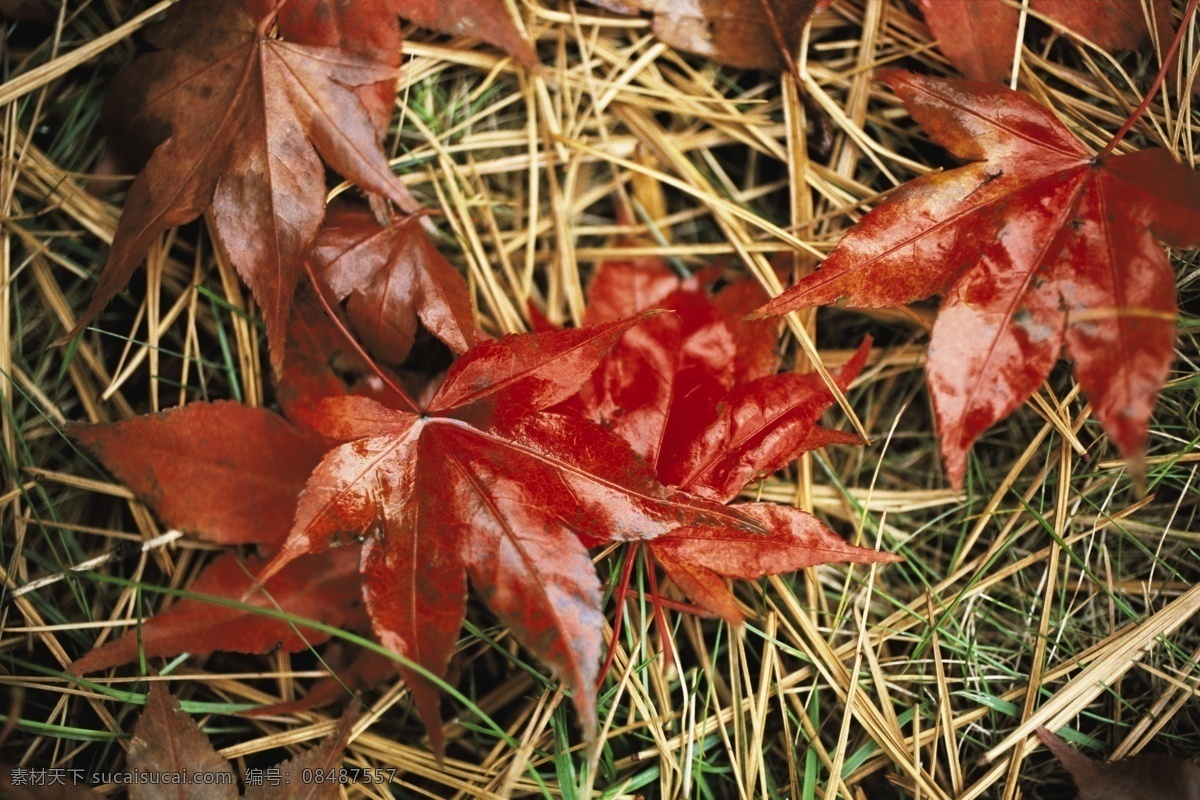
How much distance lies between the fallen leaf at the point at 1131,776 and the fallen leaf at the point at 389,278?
881mm

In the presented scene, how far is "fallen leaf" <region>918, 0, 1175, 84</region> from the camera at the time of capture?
3.03ft

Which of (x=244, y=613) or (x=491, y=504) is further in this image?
(x=244, y=613)

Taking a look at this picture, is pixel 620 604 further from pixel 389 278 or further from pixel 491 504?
pixel 389 278

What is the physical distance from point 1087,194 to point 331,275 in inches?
34.2

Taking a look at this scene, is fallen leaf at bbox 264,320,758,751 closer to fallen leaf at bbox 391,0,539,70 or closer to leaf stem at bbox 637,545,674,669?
leaf stem at bbox 637,545,674,669

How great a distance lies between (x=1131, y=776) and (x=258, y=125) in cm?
128

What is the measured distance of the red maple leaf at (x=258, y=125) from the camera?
2.81 feet

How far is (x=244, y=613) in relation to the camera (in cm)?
92

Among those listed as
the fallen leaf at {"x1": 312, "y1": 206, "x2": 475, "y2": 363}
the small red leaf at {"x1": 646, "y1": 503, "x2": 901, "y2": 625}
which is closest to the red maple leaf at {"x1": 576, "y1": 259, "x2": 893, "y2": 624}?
the small red leaf at {"x1": 646, "y1": 503, "x2": 901, "y2": 625}

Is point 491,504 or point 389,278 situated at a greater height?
point 389,278

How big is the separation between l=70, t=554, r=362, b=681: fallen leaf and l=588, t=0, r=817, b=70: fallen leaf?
2.69 feet

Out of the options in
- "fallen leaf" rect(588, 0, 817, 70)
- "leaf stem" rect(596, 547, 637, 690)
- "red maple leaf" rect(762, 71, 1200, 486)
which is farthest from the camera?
"fallen leaf" rect(588, 0, 817, 70)

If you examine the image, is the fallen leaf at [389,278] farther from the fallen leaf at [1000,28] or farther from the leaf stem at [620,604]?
the fallen leaf at [1000,28]

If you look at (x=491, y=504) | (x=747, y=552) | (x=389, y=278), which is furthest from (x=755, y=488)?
(x=389, y=278)
